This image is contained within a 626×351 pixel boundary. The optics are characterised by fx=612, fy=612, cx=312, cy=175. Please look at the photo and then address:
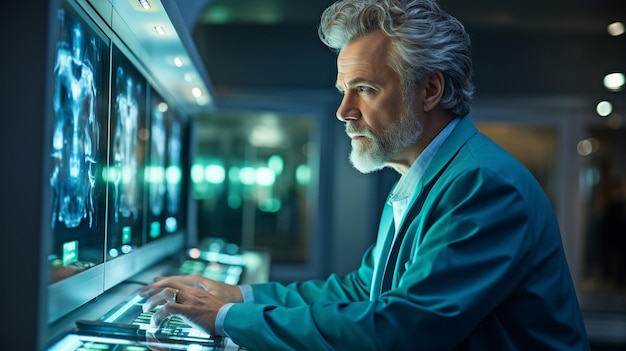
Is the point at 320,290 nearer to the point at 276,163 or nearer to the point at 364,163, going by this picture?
the point at 364,163

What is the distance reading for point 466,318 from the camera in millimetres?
1165

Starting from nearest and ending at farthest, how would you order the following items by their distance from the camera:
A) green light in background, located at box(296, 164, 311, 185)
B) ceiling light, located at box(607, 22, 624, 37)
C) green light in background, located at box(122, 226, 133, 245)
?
green light in background, located at box(122, 226, 133, 245), ceiling light, located at box(607, 22, 624, 37), green light in background, located at box(296, 164, 311, 185)

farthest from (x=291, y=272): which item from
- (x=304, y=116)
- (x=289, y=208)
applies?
(x=304, y=116)

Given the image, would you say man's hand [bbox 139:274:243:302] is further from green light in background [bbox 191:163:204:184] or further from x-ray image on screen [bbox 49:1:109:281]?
green light in background [bbox 191:163:204:184]

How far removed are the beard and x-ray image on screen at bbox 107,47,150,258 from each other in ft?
2.14

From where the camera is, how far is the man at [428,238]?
117 cm

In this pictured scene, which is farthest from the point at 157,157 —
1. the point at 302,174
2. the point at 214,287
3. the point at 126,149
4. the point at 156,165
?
the point at 302,174

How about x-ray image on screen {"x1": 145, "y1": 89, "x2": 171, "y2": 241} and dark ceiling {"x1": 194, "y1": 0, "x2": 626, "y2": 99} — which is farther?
dark ceiling {"x1": 194, "y1": 0, "x2": 626, "y2": 99}

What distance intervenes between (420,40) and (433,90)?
0.15 m

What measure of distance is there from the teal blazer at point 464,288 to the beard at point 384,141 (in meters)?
0.20

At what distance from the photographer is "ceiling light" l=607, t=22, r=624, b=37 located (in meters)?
5.24

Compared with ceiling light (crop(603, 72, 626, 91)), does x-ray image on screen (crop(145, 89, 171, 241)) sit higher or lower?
lower

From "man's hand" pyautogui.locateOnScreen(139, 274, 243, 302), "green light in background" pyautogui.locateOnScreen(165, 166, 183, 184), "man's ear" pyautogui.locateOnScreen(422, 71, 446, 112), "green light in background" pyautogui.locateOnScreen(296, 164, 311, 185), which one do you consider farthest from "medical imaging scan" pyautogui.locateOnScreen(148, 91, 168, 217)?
"green light in background" pyautogui.locateOnScreen(296, 164, 311, 185)

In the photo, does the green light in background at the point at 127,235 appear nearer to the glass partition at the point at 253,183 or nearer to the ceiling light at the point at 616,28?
the glass partition at the point at 253,183
